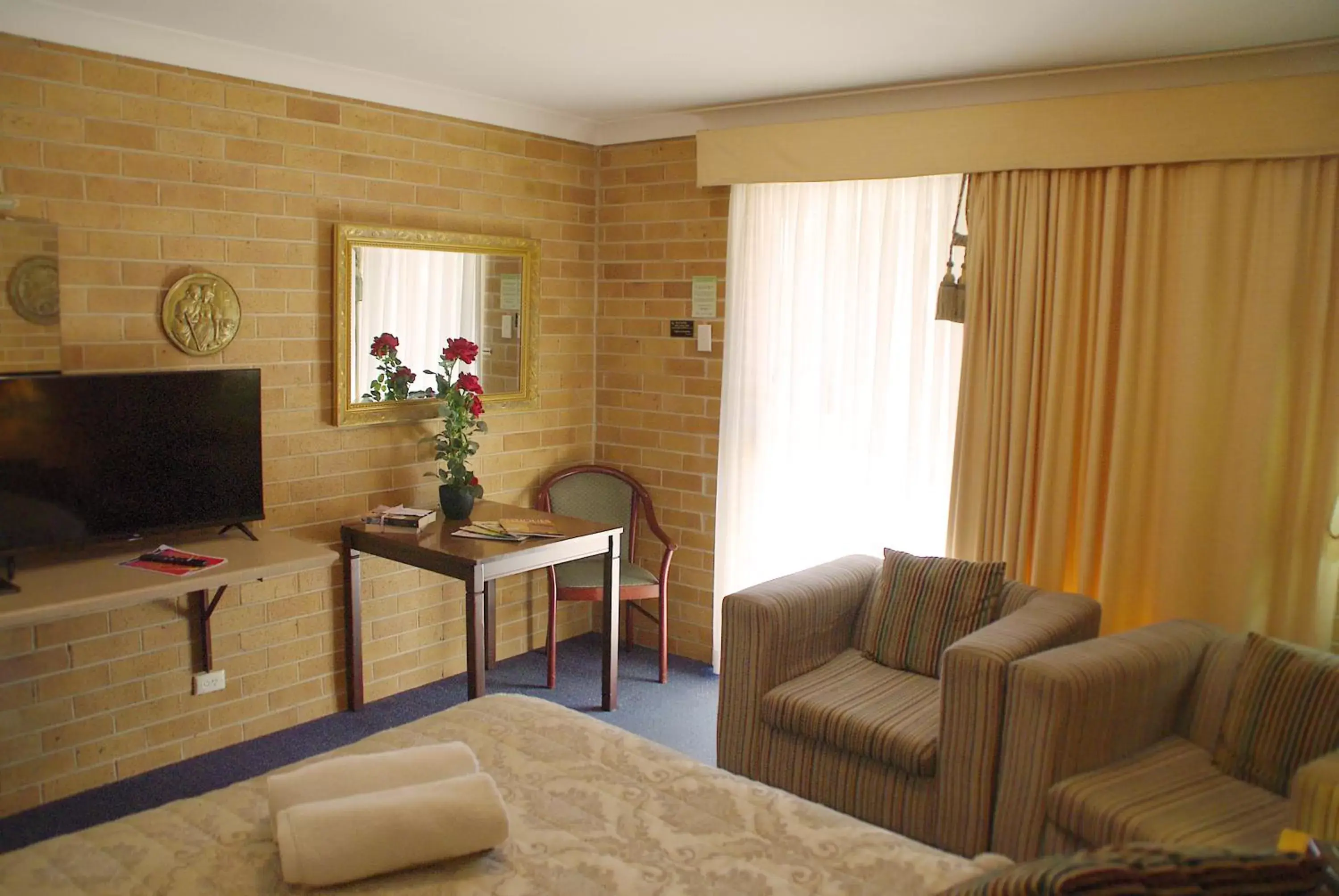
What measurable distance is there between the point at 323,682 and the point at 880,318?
2.63 metres

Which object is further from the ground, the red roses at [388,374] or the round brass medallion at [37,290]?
the round brass medallion at [37,290]

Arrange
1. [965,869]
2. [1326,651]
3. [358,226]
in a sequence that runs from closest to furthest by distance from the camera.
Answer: [965,869] < [1326,651] < [358,226]

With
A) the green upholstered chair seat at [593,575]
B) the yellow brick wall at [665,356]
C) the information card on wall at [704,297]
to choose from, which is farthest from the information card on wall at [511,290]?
the green upholstered chair seat at [593,575]

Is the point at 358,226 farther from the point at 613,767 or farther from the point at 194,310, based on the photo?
the point at 613,767

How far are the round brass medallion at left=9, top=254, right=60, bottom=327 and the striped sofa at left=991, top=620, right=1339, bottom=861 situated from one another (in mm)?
2990

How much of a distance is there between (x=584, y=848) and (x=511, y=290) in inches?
120

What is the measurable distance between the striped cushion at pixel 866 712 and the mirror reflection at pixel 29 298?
245cm

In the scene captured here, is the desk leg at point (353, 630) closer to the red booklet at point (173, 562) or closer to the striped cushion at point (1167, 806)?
the red booklet at point (173, 562)

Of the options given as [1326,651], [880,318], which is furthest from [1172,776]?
[880,318]

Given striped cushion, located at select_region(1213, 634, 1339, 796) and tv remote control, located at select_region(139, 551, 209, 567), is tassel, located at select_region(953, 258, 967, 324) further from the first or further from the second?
tv remote control, located at select_region(139, 551, 209, 567)

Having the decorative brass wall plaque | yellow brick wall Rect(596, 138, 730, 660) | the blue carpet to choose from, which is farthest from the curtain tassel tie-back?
the decorative brass wall plaque

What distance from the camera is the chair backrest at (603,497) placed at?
4.76m

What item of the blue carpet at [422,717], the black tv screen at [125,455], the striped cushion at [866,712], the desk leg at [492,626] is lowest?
the blue carpet at [422,717]

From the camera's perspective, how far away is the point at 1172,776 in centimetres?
259
